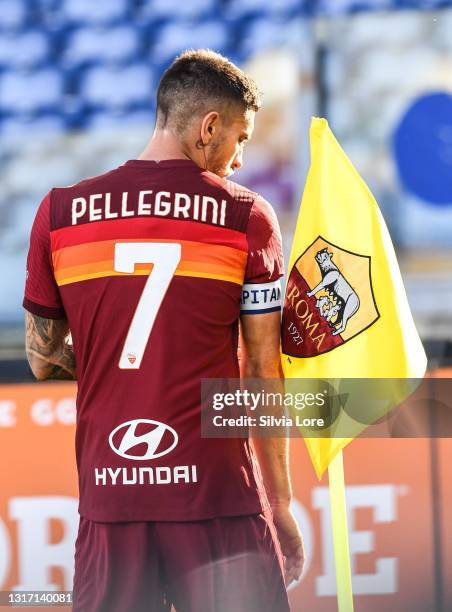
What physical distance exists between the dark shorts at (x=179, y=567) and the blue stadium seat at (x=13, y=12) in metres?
2.69

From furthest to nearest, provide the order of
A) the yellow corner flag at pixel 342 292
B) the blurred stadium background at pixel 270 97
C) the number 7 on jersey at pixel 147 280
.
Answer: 1. the blurred stadium background at pixel 270 97
2. the yellow corner flag at pixel 342 292
3. the number 7 on jersey at pixel 147 280

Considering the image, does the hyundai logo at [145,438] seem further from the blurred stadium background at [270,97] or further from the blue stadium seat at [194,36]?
the blue stadium seat at [194,36]

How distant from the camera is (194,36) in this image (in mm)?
4012

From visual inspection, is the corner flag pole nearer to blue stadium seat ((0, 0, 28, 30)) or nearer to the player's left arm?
the player's left arm

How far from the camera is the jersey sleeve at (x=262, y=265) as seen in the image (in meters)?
1.82

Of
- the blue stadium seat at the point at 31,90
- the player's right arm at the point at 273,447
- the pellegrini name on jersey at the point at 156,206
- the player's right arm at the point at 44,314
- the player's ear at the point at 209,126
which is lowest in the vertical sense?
the player's right arm at the point at 273,447

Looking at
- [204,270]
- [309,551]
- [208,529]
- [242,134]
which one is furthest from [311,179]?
[309,551]

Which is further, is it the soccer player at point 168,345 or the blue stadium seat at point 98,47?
the blue stadium seat at point 98,47

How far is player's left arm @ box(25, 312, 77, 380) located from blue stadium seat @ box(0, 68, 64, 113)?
227 cm

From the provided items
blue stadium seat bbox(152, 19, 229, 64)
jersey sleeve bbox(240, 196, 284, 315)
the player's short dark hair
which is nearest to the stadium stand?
blue stadium seat bbox(152, 19, 229, 64)

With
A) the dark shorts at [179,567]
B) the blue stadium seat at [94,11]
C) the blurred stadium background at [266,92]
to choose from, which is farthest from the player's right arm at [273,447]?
the blue stadium seat at [94,11]

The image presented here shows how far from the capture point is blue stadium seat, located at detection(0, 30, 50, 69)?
4.05 meters

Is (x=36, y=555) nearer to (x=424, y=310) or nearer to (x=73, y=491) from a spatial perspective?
(x=73, y=491)

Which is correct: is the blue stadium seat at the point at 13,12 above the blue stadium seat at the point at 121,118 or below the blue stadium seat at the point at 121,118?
above
